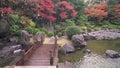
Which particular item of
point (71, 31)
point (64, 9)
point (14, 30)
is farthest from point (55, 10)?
point (14, 30)

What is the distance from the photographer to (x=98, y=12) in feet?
112

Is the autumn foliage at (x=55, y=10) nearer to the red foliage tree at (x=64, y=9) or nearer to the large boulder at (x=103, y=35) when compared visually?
the red foliage tree at (x=64, y=9)

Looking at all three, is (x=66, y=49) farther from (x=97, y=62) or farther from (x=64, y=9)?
(x=64, y=9)

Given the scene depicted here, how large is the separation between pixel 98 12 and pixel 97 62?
18.2 meters

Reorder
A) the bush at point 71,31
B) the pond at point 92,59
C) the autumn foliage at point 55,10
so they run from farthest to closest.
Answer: the autumn foliage at point 55,10, the bush at point 71,31, the pond at point 92,59

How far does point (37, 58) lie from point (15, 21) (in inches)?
386

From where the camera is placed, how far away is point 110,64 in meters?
16.7

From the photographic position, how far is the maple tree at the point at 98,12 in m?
34.0

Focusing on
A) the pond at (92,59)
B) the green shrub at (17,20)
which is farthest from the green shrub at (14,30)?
the pond at (92,59)

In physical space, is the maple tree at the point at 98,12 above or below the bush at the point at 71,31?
above

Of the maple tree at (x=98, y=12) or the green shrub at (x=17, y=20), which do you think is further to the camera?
the maple tree at (x=98, y=12)

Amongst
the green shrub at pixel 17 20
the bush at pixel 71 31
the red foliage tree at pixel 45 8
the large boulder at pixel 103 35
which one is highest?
the red foliage tree at pixel 45 8

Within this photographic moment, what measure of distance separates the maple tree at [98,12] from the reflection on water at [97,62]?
16660 millimetres

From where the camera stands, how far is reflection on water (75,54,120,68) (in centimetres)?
1623
